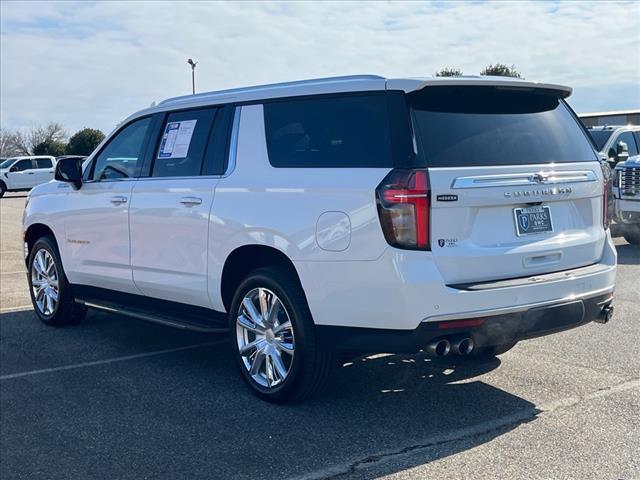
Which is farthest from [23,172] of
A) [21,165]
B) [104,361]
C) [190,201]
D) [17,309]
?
[190,201]

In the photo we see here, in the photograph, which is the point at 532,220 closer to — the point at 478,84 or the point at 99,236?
the point at 478,84

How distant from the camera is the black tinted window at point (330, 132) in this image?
4625 millimetres

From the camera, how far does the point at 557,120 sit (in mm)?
5195

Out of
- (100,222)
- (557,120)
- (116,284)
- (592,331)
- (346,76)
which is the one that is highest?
(346,76)

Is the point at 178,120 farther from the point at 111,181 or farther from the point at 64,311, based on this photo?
the point at 64,311

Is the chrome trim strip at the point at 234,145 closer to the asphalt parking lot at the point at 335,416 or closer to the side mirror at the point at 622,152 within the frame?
the asphalt parking lot at the point at 335,416

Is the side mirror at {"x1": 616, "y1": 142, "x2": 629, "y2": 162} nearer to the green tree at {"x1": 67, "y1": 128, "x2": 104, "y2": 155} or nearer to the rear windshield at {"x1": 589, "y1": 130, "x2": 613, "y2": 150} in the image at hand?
the rear windshield at {"x1": 589, "y1": 130, "x2": 613, "y2": 150}

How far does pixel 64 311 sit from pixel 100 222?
4.23 feet

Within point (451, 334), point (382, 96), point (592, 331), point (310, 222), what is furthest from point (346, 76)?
point (592, 331)

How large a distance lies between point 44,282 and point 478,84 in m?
4.98

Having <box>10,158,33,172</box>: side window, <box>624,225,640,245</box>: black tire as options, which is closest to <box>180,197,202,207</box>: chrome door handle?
<box>624,225,640,245</box>: black tire

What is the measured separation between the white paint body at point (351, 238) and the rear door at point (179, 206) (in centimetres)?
1

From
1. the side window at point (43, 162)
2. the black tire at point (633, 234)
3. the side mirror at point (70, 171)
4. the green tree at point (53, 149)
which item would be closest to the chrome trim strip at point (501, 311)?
the side mirror at point (70, 171)

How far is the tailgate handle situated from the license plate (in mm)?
146
